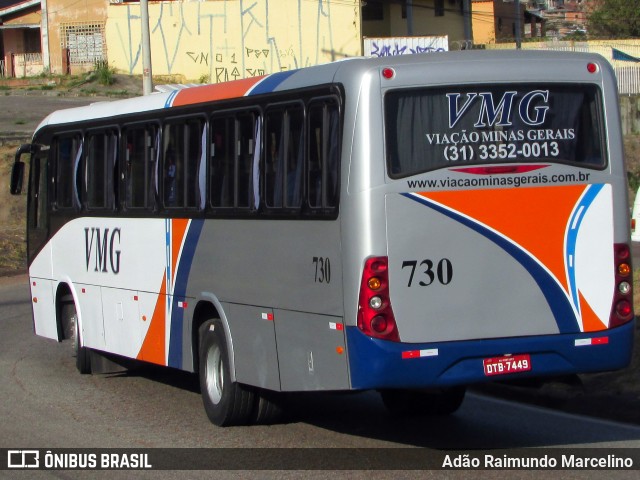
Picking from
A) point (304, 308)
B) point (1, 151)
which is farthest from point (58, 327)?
point (1, 151)

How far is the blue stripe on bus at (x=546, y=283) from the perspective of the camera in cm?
841

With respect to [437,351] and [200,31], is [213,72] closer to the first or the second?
[200,31]

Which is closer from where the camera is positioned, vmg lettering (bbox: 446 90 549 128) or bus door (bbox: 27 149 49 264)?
vmg lettering (bbox: 446 90 549 128)

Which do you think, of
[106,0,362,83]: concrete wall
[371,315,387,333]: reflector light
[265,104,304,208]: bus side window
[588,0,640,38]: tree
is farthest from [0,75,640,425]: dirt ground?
[588,0,640,38]: tree

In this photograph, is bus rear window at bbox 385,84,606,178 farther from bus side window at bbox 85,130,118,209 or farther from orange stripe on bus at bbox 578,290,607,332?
bus side window at bbox 85,130,118,209

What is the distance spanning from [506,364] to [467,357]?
0.32 meters

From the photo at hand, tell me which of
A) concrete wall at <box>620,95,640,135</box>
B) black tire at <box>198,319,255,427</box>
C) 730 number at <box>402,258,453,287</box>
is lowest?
black tire at <box>198,319,255,427</box>

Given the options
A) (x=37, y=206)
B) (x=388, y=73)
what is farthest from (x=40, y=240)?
(x=388, y=73)

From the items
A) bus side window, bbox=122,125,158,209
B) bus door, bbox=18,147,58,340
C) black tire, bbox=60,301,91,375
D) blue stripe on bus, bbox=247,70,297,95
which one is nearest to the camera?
blue stripe on bus, bbox=247,70,297,95

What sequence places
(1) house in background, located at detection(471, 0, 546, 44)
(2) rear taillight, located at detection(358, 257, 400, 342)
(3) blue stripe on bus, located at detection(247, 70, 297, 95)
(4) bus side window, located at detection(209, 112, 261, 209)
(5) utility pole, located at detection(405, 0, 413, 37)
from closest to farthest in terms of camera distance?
(2) rear taillight, located at detection(358, 257, 400, 342), (3) blue stripe on bus, located at detection(247, 70, 297, 95), (4) bus side window, located at detection(209, 112, 261, 209), (5) utility pole, located at detection(405, 0, 413, 37), (1) house in background, located at detection(471, 0, 546, 44)

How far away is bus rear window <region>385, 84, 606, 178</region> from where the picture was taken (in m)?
8.33

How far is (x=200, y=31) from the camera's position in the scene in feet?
175

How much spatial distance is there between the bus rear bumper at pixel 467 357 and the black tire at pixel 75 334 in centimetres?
614

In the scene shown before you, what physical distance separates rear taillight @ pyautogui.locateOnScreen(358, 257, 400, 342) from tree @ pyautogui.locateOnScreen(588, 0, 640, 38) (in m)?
71.8
